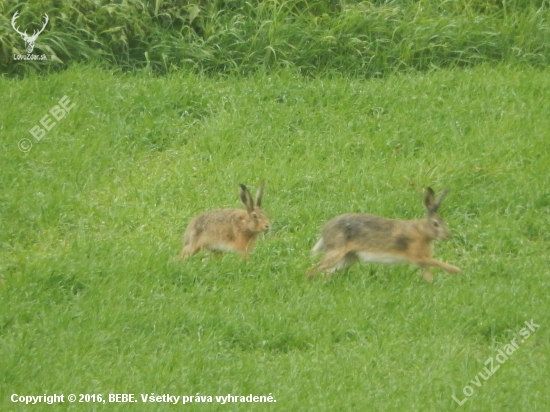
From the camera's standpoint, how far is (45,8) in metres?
14.2

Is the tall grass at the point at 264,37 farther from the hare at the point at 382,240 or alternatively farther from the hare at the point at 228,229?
the hare at the point at 382,240

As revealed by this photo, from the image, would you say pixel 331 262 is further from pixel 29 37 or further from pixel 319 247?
pixel 29 37

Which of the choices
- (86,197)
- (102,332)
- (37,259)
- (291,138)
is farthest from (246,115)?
(102,332)

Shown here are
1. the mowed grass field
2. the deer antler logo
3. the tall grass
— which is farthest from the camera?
the tall grass

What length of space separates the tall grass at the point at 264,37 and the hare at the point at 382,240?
4509 mm

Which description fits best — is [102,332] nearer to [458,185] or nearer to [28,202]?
[28,202]

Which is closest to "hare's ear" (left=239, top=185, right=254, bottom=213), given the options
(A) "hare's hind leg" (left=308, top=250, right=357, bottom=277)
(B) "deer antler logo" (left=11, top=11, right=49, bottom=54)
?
A: (A) "hare's hind leg" (left=308, top=250, right=357, bottom=277)

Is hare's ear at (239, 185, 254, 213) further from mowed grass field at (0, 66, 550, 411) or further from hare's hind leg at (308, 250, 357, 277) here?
hare's hind leg at (308, 250, 357, 277)

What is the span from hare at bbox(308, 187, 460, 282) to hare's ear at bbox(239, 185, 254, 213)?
69 cm

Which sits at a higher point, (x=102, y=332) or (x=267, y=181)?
(x=102, y=332)

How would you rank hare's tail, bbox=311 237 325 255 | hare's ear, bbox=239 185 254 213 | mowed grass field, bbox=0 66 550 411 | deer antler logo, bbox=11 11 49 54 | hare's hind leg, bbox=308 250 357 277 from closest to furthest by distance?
1. mowed grass field, bbox=0 66 550 411
2. hare's hind leg, bbox=308 250 357 277
3. hare's tail, bbox=311 237 325 255
4. hare's ear, bbox=239 185 254 213
5. deer antler logo, bbox=11 11 49 54

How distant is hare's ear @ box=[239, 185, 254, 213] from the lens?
33.6 feet

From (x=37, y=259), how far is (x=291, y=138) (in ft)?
12.3

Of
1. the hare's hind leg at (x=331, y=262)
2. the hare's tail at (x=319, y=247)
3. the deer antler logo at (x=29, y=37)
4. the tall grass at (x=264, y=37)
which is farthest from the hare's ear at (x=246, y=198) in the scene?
the deer antler logo at (x=29, y=37)
